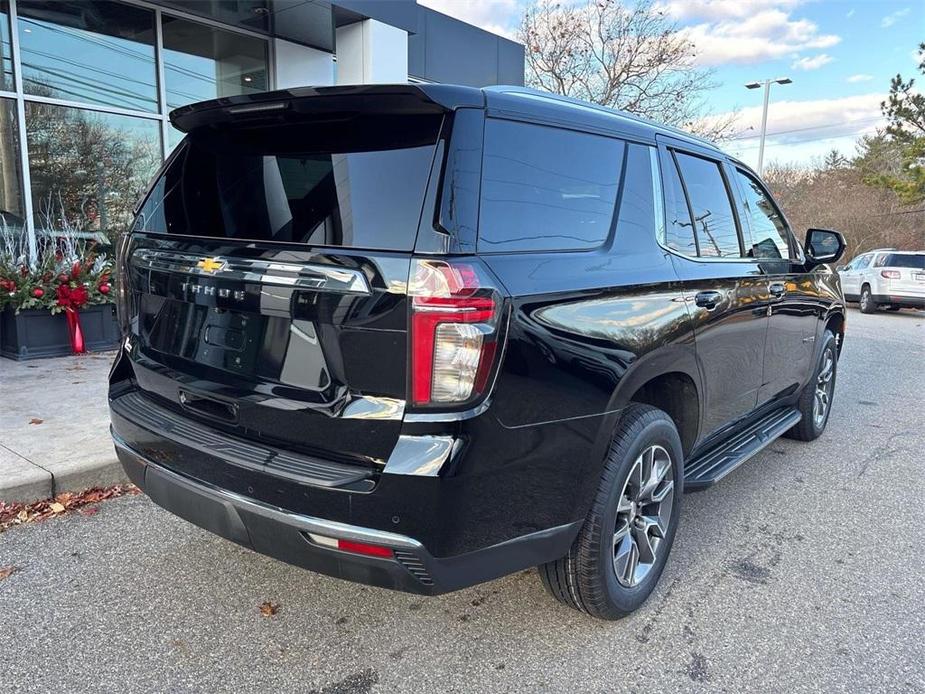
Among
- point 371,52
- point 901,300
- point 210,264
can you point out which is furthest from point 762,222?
point 901,300

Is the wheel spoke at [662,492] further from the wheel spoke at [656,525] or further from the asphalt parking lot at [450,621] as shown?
the asphalt parking lot at [450,621]

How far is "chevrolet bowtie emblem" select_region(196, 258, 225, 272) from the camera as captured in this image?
2318 mm

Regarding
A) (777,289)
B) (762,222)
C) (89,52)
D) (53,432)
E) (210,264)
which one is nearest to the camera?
(210,264)

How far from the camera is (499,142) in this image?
2271 millimetres

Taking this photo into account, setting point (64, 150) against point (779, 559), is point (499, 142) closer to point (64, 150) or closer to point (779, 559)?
point (779, 559)

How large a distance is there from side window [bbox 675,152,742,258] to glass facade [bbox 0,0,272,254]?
26.0 ft

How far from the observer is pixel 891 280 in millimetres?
16844

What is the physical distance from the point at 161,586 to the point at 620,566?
195cm

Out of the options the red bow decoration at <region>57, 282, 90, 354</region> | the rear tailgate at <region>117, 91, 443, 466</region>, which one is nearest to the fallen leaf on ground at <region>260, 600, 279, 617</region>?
the rear tailgate at <region>117, 91, 443, 466</region>

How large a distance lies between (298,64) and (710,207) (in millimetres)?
8758

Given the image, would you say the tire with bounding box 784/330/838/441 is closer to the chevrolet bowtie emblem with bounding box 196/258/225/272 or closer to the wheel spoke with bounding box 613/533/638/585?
the wheel spoke with bounding box 613/533/638/585

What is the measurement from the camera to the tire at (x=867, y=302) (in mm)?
17500

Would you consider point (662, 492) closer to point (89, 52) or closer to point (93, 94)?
point (93, 94)

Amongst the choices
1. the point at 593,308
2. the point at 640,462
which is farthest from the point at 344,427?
the point at 640,462
